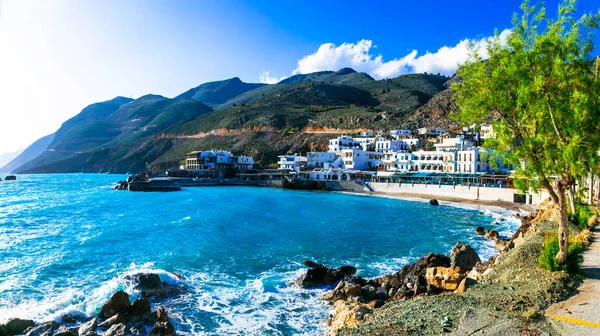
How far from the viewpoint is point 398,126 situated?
137125mm

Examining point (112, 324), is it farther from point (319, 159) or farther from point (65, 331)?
point (319, 159)

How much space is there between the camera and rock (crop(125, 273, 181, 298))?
18.7 m

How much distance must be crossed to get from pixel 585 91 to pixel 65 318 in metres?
21.4

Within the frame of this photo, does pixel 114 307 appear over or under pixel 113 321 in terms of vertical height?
over

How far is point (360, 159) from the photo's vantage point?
10294cm

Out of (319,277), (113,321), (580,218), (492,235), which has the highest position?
(580,218)

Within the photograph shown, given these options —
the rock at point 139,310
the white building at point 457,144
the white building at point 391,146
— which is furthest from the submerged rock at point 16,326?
the white building at point 391,146

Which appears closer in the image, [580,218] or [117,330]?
[117,330]

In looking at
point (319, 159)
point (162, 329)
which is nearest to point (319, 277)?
point (162, 329)

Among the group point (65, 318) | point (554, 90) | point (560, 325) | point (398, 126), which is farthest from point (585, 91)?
point (398, 126)

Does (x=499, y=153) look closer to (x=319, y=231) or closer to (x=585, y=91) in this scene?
(x=585, y=91)

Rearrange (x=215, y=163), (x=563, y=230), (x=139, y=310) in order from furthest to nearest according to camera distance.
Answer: (x=215, y=163), (x=139, y=310), (x=563, y=230)

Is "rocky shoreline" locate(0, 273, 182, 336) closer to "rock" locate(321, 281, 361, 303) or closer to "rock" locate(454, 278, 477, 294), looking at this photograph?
"rock" locate(321, 281, 361, 303)

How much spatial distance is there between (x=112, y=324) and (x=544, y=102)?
17690 millimetres
